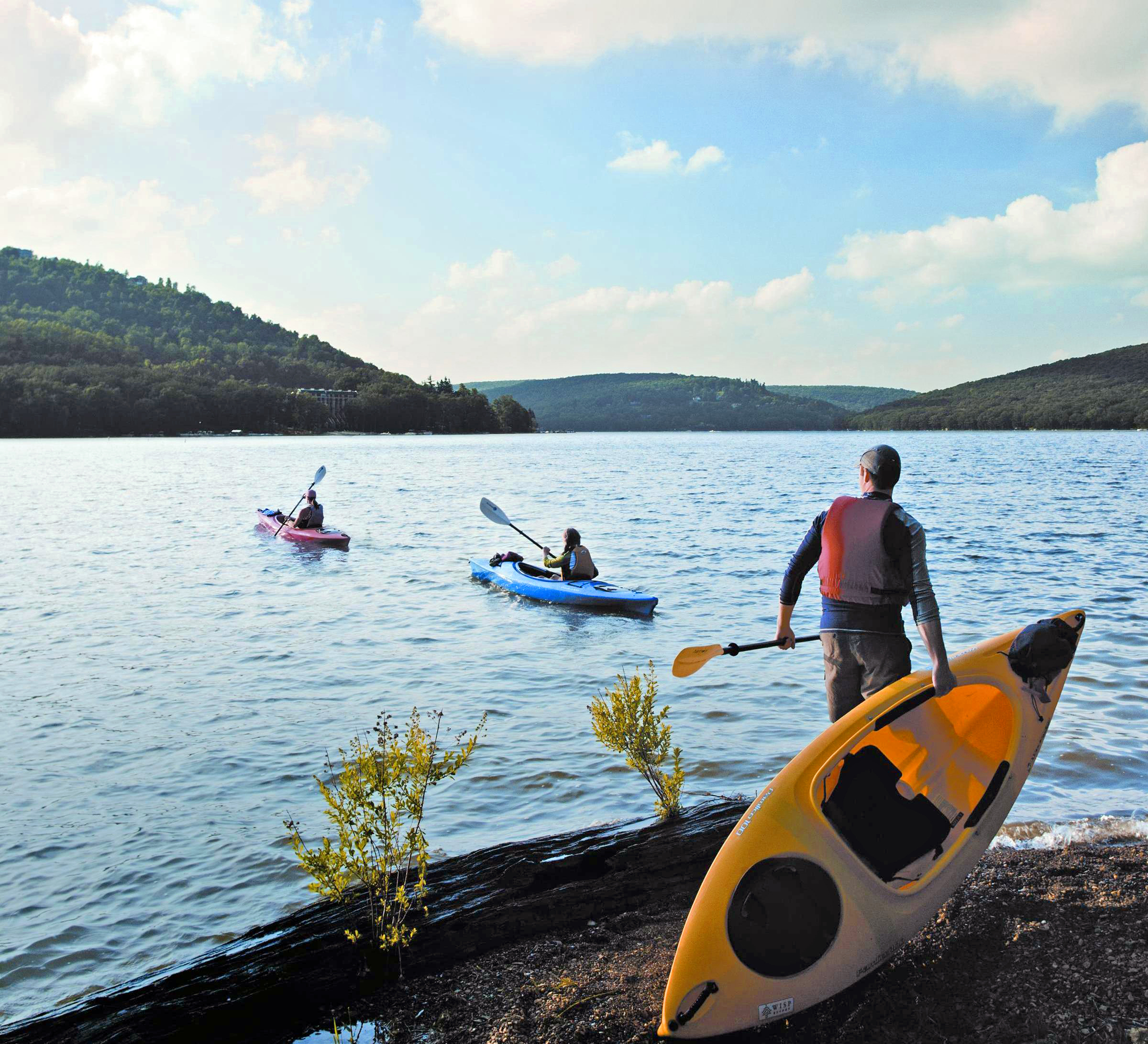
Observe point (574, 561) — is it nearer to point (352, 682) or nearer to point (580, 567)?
point (580, 567)

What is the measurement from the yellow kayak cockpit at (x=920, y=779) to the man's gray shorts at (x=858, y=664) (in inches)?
10.8

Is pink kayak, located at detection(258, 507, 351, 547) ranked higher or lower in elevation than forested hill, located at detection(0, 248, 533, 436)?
lower

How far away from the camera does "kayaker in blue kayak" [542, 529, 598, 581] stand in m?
15.6

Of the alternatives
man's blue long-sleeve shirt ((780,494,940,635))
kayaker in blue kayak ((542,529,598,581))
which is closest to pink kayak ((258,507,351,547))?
kayaker in blue kayak ((542,529,598,581))

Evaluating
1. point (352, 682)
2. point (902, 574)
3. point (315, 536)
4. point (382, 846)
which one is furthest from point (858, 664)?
point (315, 536)

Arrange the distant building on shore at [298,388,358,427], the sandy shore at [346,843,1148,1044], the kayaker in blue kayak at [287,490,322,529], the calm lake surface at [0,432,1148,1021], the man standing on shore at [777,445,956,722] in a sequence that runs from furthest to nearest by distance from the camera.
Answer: the distant building on shore at [298,388,358,427], the kayaker in blue kayak at [287,490,322,529], the calm lake surface at [0,432,1148,1021], the man standing on shore at [777,445,956,722], the sandy shore at [346,843,1148,1044]

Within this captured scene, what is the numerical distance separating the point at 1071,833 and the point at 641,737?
2.84m

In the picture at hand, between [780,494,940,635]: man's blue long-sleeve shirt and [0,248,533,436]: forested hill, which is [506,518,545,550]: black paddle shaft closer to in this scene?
[780,494,940,635]: man's blue long-sleeve shirt

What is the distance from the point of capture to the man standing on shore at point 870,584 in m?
4.78

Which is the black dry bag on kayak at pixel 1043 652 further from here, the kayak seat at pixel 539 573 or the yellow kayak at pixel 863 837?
the kayak seat at pixel 539 573

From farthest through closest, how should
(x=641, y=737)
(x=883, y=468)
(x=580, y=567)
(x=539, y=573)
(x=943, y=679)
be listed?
(x=539, y=573) < (x=580, y=567) < (x=641, y=737) < (x=883, y=468) < (x=943, y=679)

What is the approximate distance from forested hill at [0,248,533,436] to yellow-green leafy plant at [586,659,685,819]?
118002 millimetres

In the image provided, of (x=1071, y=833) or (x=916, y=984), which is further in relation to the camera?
(x=1071, y=833)

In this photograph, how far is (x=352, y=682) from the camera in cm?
1066
